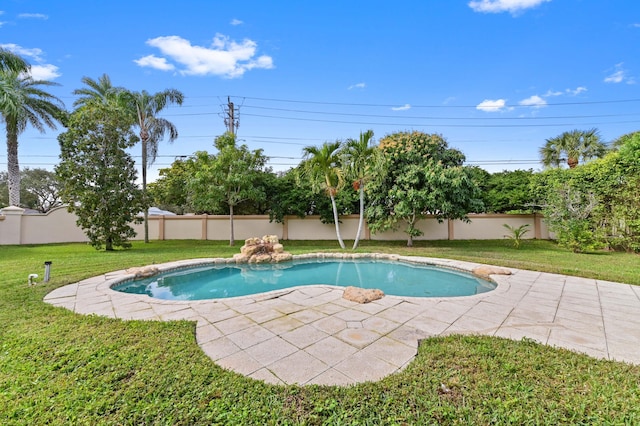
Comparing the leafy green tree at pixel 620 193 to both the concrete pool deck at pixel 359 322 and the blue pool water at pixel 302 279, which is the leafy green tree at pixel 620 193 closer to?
the concrete pool deck at pixel 359 322

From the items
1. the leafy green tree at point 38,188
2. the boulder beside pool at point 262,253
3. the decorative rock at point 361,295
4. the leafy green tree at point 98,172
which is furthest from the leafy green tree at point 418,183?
the leafy green tree at point 38,188

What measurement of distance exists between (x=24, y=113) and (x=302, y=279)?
49.7 feet

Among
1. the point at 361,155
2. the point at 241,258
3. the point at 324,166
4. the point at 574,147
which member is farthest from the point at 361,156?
the point at 574,147

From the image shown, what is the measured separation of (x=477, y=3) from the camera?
8555 millimetres

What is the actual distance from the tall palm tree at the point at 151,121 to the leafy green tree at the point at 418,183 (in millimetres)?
10389

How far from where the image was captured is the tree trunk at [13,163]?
12.5m

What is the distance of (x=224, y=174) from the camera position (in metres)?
11.5

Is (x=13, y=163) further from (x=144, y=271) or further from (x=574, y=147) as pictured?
(x=574, y=147)

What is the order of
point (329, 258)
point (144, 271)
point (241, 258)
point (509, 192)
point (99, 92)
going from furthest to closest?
point (509, 192)
point (99, 92)
point (329, 258)
point (241, 258)
point (144, 271)

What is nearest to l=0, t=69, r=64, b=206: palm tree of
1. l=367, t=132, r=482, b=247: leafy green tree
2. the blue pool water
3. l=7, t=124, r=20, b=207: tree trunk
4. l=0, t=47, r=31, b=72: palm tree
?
l=7, t=124, r=20, b=207: tree trunk

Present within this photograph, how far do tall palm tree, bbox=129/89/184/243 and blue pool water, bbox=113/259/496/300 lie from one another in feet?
25.9

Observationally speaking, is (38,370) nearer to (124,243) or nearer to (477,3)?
(124,243)

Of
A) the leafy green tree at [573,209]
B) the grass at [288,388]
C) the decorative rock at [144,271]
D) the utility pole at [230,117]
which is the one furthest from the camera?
the utility pole at [230,117]

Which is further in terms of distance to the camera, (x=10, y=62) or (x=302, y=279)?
(x=10, y=62)
